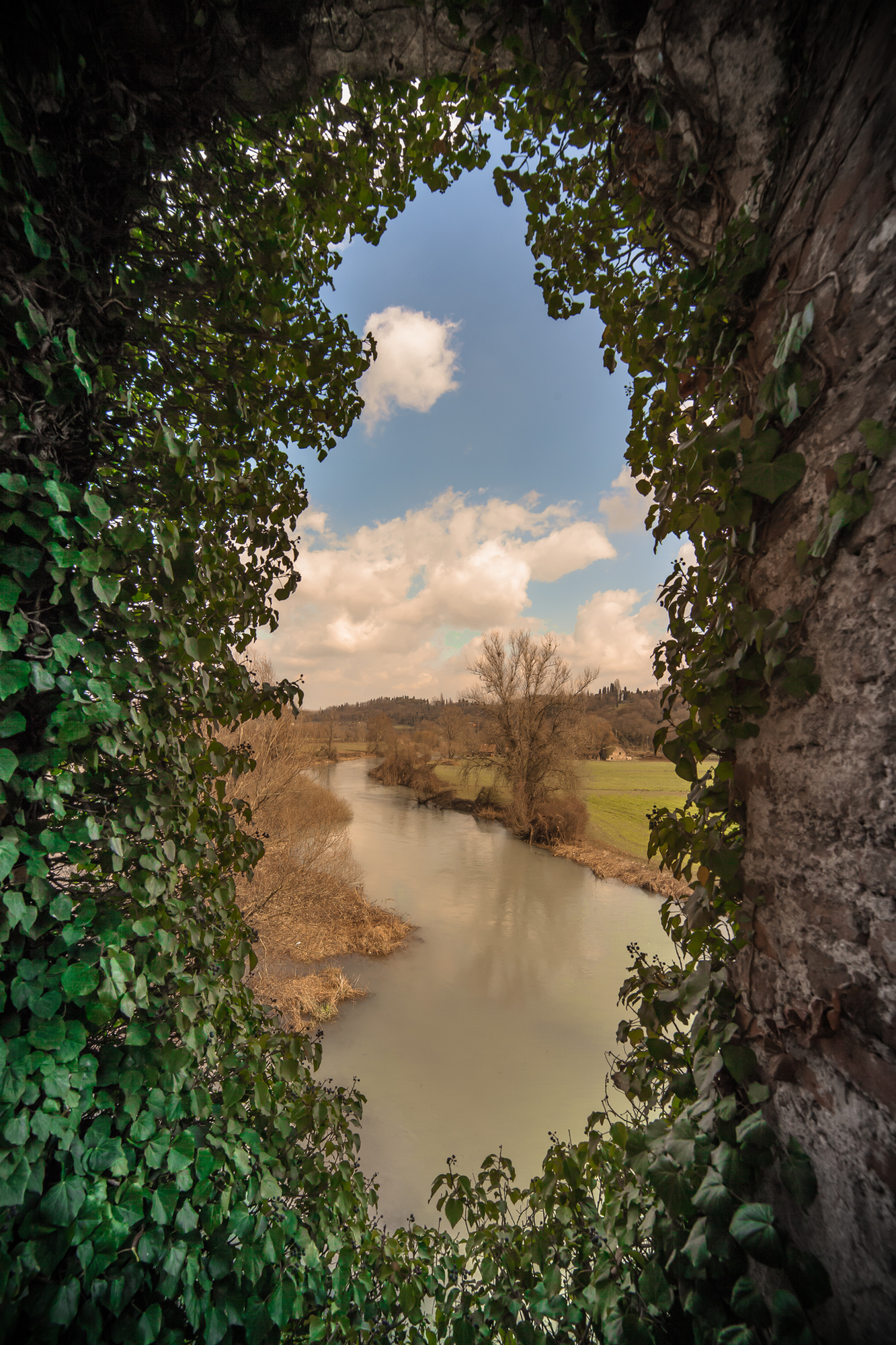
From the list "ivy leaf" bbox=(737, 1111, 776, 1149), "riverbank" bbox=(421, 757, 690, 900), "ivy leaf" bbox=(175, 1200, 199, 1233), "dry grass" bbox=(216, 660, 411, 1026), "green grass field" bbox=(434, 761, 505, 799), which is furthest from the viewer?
"green grass field" bbox=(434, 761, 505, 799)

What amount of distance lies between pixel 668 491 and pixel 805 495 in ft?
1.29

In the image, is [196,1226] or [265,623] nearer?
Answer: [196,1226]

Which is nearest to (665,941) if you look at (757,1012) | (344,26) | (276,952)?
(276,952)

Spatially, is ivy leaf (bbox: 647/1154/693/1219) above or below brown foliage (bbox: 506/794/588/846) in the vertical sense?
above

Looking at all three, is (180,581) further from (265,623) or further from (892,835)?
(892,835)

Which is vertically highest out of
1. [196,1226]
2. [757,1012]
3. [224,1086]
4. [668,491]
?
[668,491]

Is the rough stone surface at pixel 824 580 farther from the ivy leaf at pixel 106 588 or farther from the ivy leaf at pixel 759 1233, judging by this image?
the ivy leaf at pixel 106 588

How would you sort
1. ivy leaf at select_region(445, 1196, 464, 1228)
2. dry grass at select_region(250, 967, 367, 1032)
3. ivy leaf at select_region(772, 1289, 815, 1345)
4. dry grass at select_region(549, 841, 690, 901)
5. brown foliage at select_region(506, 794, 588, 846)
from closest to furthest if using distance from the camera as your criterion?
ivy leaf at select_region(772, 1289, 815, 1345)
ivy leaf at select_region(445, 1196, 464, 1228)
dry grass at select_region(250, 967, 367, 1032)
dry grass at select_region(549, 841, 690, 901)
brown foliage at select_region(506, 794, 588, 846)

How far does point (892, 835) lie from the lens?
89 cm

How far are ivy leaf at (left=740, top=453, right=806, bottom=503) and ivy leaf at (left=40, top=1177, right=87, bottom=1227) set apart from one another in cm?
235

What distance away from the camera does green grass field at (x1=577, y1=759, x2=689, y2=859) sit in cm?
1812

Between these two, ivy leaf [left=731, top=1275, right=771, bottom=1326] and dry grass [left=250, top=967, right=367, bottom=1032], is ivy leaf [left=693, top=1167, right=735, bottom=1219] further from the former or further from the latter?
dry grass [left=250, top=967, right=367, bottom=1032]

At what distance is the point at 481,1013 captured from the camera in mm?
9750

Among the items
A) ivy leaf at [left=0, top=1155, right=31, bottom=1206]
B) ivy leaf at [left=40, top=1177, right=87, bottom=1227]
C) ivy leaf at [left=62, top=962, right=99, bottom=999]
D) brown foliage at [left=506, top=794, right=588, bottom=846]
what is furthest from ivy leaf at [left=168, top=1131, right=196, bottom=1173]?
brown foliage at [left=506, top=794, right=588, bottom=846]
